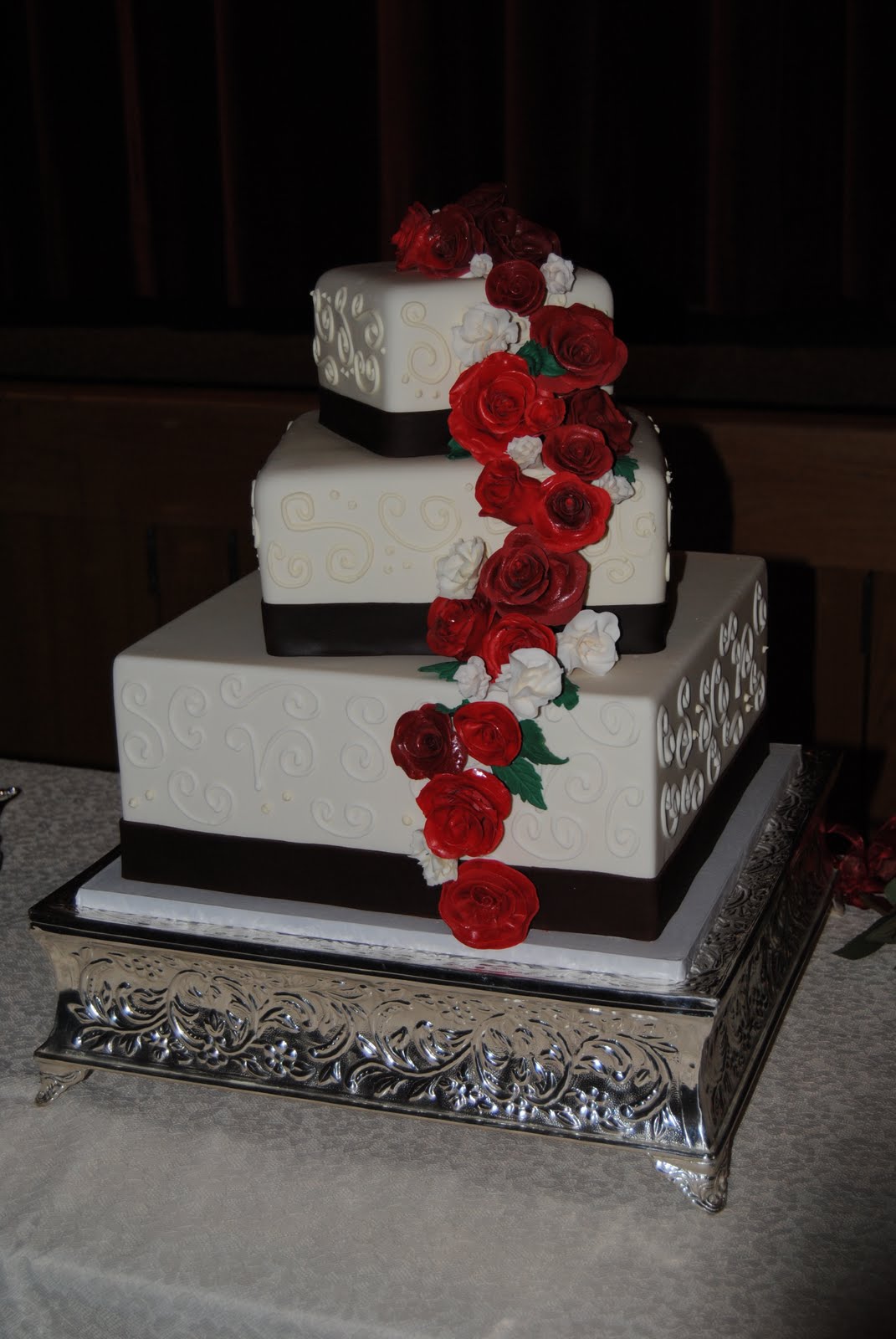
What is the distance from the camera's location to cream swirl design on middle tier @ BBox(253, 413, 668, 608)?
43.2 inches

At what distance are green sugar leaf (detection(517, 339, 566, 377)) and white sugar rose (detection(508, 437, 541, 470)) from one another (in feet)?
0.17

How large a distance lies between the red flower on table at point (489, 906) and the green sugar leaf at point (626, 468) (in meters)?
0.29

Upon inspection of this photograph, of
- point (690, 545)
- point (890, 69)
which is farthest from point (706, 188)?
point (690, 545)

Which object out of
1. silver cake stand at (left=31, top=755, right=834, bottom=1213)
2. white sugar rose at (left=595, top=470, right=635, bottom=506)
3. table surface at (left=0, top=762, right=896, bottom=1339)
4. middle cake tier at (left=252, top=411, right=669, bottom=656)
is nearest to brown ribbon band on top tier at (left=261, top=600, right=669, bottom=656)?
middle cake tier at (left=252, top=411, right=669, bottom=656)

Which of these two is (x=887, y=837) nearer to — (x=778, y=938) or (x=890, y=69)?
(x=778, y=938)

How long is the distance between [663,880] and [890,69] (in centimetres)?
152

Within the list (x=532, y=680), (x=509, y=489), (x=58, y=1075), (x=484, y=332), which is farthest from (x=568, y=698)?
(x=58, y=1075)

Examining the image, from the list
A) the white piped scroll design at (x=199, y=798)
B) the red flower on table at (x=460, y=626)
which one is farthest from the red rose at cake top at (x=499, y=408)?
the white piped scroll design at (x=199, y=798)

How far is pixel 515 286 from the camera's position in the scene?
108 centimetres

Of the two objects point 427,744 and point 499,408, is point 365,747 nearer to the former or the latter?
point 427,744

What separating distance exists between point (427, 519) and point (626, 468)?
147 millimetres

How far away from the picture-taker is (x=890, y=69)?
2129mm

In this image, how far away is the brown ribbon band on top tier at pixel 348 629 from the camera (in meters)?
1.14

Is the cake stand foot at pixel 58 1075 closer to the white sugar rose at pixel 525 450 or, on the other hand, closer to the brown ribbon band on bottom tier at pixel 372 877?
the brown ribbon band on bottom tier at pixel 372 877
